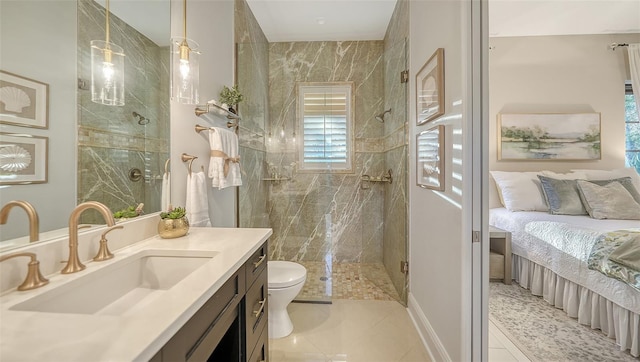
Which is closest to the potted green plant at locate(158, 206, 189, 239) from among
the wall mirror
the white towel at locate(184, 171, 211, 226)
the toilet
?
the wall mirror

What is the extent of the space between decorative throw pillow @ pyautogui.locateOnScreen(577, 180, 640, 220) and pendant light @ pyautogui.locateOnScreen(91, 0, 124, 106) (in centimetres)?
355

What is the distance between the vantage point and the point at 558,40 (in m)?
2.68

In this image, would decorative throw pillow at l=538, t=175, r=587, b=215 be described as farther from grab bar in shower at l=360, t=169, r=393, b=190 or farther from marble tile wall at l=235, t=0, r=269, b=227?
marble tile wall at l=235, t=0, r=269, b=227

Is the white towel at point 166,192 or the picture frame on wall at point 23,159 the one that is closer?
the picture frame on wall at point 23,159

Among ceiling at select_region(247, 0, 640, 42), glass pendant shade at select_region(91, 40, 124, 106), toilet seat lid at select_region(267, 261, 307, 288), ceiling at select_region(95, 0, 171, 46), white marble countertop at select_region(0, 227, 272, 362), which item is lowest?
toilet seat lid at select_region(267, 261, 307, 288)

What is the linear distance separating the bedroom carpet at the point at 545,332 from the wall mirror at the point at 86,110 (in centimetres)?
253

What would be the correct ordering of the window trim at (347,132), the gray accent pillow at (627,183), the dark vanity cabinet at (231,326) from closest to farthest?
the dark vanity cabinet at (231,326) → the gray accent pillow at (627,183) → the window trim at (347,132)

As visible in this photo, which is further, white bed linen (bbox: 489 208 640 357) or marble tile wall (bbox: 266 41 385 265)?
marble tile wall (bbox: 266 41 385 265)

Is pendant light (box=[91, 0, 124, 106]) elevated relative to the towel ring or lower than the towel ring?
elevated

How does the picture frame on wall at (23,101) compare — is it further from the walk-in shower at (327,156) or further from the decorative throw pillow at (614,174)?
the decorative throw pillow at (614,174)

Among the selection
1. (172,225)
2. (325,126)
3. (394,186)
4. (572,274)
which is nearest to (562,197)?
(572,274)

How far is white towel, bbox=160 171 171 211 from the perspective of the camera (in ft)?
4.45

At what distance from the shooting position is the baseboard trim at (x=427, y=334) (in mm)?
1476

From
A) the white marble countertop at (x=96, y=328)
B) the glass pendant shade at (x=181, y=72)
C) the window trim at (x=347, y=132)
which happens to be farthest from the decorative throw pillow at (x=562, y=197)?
the glass pendant shade at (x=181, y=72)
